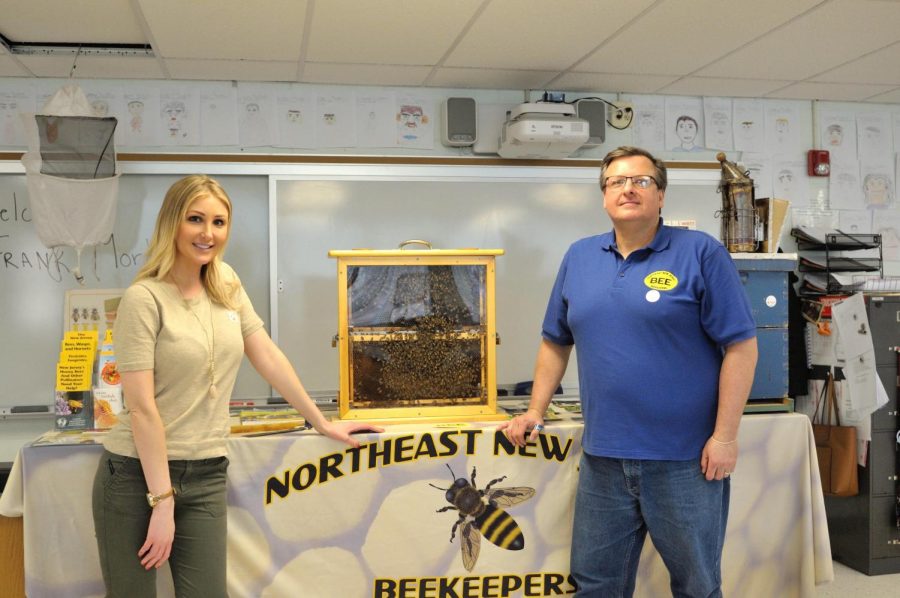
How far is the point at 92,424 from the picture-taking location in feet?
7.97

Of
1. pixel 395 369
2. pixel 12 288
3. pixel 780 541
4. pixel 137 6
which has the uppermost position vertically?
pixel 137 6

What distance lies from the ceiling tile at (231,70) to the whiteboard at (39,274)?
57 centimetres

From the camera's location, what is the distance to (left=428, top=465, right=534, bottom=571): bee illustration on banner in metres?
2.41

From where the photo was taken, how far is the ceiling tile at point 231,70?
3.65 m

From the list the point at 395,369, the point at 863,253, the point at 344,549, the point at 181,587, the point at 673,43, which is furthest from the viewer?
the point at 863,253

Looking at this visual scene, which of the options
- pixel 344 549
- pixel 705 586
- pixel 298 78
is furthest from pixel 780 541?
pixel 298 78

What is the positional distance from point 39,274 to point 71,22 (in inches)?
55.3

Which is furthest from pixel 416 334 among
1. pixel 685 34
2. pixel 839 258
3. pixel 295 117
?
pixel 839 258

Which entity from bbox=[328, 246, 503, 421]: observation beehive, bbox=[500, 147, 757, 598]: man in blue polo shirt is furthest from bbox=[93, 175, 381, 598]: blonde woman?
bbox=[500, 147, 757, 598]: man in blue polo shirt

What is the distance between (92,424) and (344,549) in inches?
37.0

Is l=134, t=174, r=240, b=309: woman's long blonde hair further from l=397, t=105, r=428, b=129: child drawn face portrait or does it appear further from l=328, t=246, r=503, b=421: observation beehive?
l=397, t=105, r=428, b=129: child drawn face portrait

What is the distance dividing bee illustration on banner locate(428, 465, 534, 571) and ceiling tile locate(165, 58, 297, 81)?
2.37 metres

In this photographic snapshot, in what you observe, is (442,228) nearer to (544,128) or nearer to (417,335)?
(544,128)

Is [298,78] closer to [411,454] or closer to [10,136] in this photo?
[10,136]
